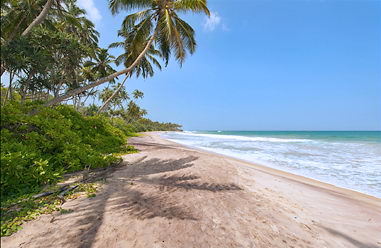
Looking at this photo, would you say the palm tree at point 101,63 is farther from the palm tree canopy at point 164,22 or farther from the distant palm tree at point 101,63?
the palm tree canopy at point 164,22

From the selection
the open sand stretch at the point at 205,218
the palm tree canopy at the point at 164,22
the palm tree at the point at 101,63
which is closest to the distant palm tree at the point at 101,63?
the palm tree at the point at 101,63

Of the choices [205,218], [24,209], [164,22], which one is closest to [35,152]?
[24,209]

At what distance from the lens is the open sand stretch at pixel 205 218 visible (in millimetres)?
1938

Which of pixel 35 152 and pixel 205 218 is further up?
pixel 35 152

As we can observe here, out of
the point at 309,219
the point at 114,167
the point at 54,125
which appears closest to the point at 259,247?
the point at 309,219

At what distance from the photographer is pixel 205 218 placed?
2.46 metres

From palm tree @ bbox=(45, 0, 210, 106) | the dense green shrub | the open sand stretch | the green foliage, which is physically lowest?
the open sand stretch

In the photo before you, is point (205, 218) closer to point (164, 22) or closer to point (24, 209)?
point (24, 209)

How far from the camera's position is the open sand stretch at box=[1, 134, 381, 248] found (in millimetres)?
1938

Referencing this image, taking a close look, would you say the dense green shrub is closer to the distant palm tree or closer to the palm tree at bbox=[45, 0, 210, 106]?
the palm tree at bbox=[45, 0, 210, 106]

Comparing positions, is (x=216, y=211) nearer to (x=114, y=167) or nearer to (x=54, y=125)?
(x=114, y=167)

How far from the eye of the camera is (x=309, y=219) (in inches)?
105

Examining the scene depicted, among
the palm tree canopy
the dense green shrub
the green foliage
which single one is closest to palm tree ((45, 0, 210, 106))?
the palm tree canopy

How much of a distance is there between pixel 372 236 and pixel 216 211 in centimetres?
241
